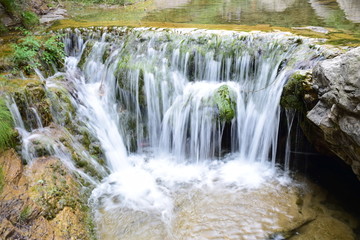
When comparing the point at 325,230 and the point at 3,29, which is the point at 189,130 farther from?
the point at 3,29

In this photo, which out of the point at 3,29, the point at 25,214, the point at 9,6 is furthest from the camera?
the point at 9,6

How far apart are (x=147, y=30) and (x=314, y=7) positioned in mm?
8330

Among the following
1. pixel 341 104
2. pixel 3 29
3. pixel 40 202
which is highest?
pixel 3 29

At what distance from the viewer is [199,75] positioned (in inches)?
279

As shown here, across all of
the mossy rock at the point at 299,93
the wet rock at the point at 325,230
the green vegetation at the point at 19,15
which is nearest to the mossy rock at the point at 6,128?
the wet rock at the point at 325,230

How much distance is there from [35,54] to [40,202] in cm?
413

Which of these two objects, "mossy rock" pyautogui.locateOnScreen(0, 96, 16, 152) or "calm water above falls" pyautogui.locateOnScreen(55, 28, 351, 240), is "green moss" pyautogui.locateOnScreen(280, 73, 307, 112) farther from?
"mossy rock" pyautogui.locateOnScreen(0, 96, 16, 152)

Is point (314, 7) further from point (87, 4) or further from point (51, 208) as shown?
point (51, 208)

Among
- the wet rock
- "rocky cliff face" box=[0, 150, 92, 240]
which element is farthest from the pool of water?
"rocky cliff face" box=[0, 150, 92, 240]

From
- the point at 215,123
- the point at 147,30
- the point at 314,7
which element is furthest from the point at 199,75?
the point at 314,7

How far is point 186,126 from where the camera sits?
6.64 m

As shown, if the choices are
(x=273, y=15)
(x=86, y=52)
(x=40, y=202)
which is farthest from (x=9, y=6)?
(x=273, y=15)

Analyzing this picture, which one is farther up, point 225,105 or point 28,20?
point 28,20

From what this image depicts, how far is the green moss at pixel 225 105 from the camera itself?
626cm
